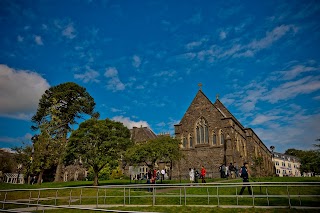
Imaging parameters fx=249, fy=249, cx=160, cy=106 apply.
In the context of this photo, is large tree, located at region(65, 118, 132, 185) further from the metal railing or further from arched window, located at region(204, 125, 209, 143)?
arched window, located at region(204, 125, 209, 143)

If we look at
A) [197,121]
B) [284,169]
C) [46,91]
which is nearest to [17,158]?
[46,91]

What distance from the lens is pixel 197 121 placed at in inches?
1751

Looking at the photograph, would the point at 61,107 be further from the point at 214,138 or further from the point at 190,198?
the point at 190,198

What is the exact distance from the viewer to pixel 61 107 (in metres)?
47.6

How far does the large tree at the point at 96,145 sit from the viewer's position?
95.2ft

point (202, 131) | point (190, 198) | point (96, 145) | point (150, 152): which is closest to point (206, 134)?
point (202, 131)

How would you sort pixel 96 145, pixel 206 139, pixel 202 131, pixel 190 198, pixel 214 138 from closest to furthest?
pixel 190 198 → pixel 96 145 → pixel 214 138 → pixel 206 139 → pixel 202 131

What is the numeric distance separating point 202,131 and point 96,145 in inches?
816

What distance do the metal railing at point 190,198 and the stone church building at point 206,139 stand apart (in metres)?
20.2

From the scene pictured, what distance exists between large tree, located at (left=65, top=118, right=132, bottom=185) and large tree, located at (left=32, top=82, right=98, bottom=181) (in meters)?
15.8

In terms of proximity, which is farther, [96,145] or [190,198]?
[96,145]

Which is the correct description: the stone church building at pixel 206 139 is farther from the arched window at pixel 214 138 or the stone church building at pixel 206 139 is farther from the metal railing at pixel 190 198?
the metal railing at pixel 190 198

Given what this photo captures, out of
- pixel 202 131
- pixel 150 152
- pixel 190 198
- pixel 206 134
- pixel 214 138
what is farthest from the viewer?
pixel 202 131

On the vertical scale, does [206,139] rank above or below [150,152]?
above
